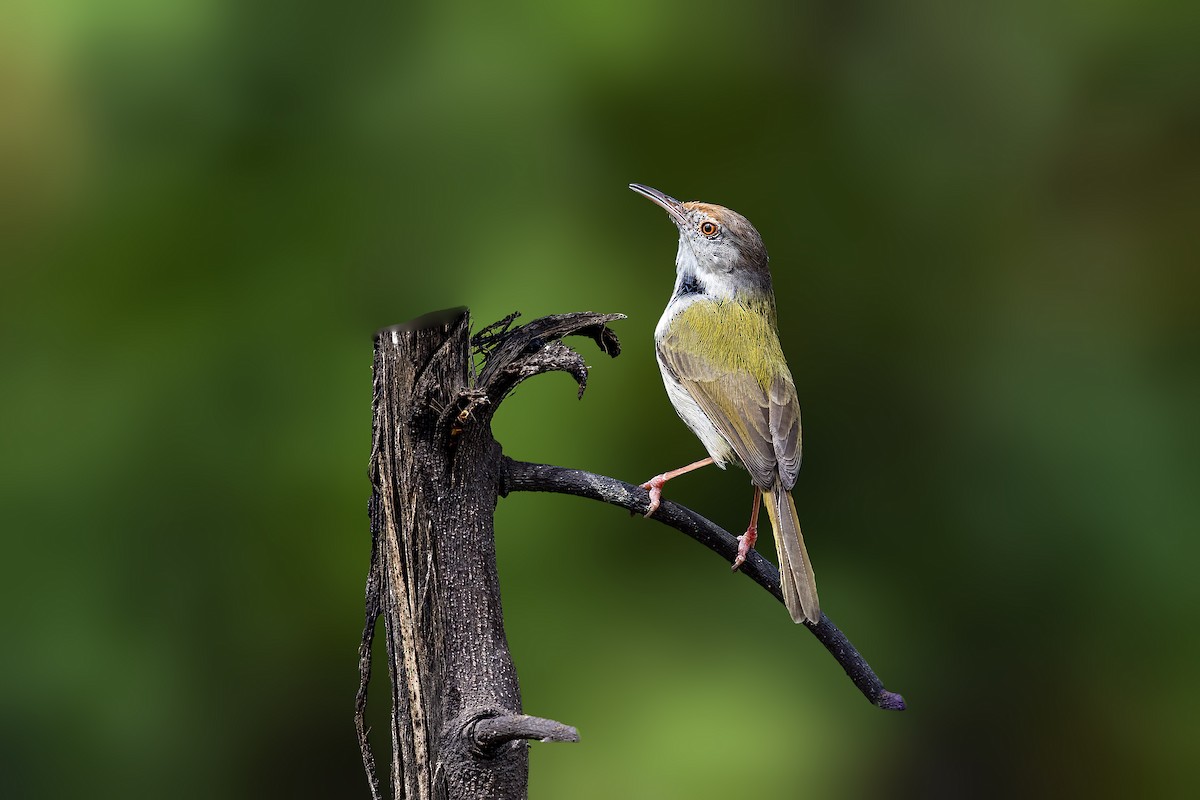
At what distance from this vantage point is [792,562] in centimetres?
255

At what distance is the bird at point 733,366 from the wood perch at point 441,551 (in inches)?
19.6

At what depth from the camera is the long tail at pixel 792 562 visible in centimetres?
237

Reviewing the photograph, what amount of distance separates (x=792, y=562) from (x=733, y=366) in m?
0.75

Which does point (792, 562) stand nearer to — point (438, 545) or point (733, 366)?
point (733, 366)

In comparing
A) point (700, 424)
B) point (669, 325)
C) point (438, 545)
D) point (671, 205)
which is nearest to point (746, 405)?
point (700, 424)

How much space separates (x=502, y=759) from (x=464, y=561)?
1.29ft

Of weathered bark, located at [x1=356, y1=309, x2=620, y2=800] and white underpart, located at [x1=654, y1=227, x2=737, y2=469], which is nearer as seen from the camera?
weathered bark, located at [x1=356, y1=309, x2=620, y2=800]

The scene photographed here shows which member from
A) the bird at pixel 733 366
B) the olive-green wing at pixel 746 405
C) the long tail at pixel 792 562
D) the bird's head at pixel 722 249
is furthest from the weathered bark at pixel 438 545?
the bird's head at pixel 722 249

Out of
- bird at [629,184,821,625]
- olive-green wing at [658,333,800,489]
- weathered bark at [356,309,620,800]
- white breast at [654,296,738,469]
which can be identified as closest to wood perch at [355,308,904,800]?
weathered bark at [356,309,620,800]

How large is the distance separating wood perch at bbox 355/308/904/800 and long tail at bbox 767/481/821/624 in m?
0.17

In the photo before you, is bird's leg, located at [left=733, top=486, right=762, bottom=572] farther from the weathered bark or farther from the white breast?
the weathered bark

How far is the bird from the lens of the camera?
290cm

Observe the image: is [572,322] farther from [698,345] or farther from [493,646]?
[698,345]

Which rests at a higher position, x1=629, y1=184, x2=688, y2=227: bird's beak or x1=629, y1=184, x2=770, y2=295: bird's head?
x1=629, y1=184, x2=688, y2=227: bird's beak
